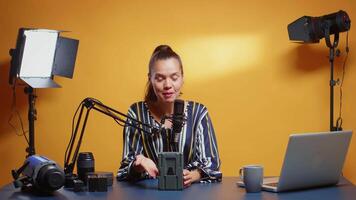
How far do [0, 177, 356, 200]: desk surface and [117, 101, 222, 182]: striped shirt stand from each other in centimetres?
23

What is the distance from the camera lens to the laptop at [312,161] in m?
1.97

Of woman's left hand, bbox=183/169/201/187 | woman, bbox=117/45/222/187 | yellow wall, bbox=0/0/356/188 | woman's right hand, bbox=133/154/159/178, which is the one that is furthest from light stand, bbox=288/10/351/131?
woman's right hand, bbox=133/154/159/178

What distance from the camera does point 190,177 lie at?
2.23 meters

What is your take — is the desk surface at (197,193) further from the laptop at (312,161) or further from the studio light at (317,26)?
the studio light at (317,26)

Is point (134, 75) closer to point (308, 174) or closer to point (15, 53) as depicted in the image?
point (15, 53)

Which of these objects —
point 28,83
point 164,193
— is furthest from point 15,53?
point 164,193

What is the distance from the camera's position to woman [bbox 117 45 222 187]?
2418mm

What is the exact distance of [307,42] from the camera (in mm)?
3719

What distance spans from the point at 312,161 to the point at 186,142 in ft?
2.31

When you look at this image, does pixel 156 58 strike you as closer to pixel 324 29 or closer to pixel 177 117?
pixel 177 117

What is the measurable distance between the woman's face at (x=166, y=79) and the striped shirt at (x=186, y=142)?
142 mm

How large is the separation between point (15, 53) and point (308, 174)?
85.1 inches

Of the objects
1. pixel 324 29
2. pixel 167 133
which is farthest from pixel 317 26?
pixel 167 133

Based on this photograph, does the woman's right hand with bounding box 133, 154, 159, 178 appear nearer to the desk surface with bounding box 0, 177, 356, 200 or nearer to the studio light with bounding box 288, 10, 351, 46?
the desk surface with bounding box 0, 177, 356, 200
